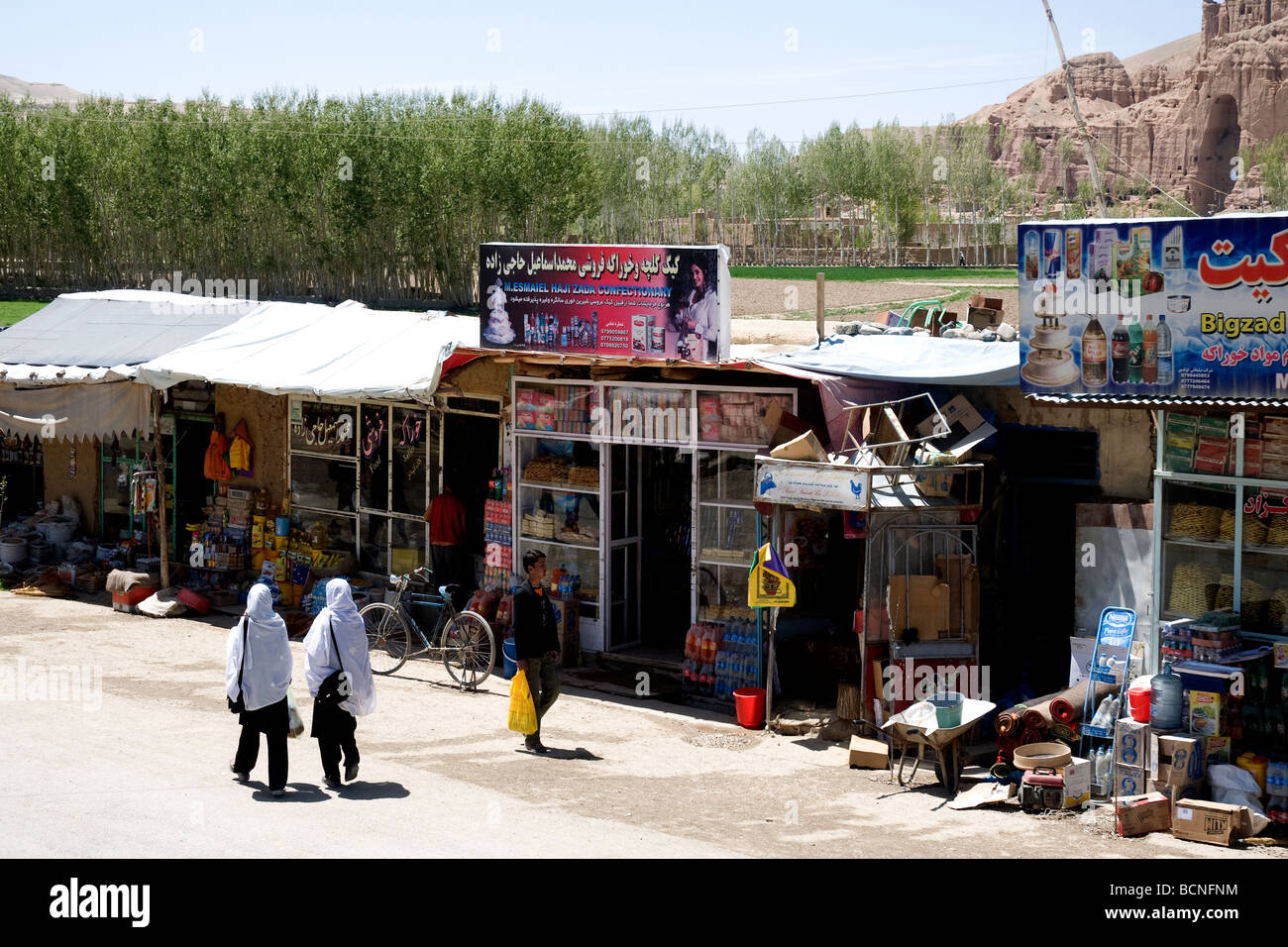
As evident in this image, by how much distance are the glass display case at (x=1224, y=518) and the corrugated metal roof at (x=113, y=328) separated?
11.9 m

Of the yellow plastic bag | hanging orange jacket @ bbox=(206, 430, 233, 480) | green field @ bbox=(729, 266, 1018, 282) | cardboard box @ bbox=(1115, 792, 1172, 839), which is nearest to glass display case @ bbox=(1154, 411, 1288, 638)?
cardboard box @ bbox=(1115, 792, 1172, 839)

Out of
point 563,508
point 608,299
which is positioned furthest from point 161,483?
point 608,299

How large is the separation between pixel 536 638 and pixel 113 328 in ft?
34.2

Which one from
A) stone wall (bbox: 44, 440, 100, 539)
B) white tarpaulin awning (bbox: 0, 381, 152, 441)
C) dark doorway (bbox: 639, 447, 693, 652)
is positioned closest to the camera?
dark doorway (bbox: 639, 447, 693, 652)

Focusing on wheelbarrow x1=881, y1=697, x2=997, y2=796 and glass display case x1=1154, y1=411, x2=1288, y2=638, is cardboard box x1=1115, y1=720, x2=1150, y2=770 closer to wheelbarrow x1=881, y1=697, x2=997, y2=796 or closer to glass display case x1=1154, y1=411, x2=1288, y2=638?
wheelbarrow x1=881, y1=697, x2=997, y2=796

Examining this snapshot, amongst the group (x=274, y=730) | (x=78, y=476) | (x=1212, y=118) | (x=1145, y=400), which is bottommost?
(x=274, y=730)

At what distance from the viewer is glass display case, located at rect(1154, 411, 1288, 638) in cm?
938

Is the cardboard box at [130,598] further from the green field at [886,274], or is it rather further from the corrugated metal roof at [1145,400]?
the green field at [886,274]

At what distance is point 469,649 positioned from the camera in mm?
13188

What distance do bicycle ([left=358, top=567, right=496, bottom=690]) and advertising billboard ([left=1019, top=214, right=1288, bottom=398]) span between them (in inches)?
228

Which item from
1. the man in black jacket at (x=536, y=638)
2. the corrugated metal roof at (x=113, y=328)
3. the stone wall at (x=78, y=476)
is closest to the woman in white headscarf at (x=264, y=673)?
the man in black jacket at (x=536, y=638)

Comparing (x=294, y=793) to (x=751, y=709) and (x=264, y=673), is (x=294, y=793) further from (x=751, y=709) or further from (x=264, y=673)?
(x=751, y=709)

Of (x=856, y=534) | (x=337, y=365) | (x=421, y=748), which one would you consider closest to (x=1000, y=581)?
(x=856, y=534)

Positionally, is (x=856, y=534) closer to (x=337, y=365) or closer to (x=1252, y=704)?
(x=1252, y=704)
